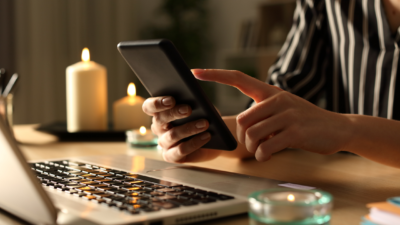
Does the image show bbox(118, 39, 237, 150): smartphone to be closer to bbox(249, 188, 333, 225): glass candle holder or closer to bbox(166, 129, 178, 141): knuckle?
bbox(166, 129, 178, 141): knuckle

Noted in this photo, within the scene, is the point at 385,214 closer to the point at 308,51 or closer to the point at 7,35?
the point at 308,51

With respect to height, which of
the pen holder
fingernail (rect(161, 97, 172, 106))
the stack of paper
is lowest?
the pen holder

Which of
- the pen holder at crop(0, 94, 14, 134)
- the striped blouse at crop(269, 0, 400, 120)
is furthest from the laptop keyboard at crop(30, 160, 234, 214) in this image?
the striped blouse at crop(269, 0, 400, 120)

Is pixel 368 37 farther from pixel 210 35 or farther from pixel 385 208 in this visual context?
pixel 210 35

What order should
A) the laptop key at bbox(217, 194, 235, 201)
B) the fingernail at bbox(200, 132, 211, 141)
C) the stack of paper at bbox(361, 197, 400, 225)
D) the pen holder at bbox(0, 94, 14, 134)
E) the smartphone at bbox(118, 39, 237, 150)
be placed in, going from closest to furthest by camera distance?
the stack of paper at bbox(361, 197, 400, 225), the laptop key at bbox(217, 194, 235, 201), the smartphone at bbox(118, 39, 237, 150), the fingernail at bbox(200, 132, 211, 141), the pen holder at bbox(0, 94, 14, 134)

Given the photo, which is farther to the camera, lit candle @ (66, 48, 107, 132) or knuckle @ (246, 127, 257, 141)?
lit candle @ (66, 48, 107, 132)

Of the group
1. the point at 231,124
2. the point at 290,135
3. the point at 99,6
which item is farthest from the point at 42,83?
the point at 290,135

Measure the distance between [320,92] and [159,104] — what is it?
2.30 feet

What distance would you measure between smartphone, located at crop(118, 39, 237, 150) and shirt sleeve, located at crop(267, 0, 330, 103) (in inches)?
22.3

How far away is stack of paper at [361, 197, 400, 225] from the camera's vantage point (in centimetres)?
33

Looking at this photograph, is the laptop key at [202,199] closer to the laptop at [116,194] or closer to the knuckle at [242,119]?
the laptop at [116,194]

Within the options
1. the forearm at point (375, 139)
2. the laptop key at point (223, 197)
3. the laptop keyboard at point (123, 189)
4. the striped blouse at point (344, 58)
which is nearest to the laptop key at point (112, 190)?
the laptop keyboard at point (123, 189)

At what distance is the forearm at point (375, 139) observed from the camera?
2.16 ft

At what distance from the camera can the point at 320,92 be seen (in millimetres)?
1240
